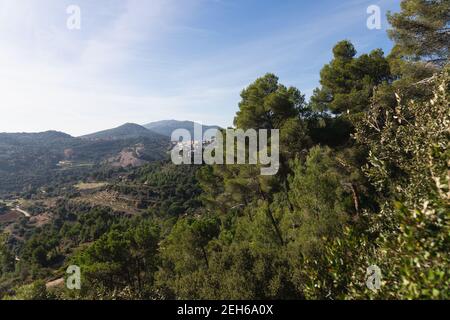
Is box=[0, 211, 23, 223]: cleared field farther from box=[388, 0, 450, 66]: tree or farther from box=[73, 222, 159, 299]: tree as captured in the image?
box=[388, 0, 450, 66]: tree

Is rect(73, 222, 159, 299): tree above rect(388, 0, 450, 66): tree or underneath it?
underneath

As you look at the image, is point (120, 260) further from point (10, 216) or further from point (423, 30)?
point (10, 216)

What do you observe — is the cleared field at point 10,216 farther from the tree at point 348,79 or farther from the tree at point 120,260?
the tree at point 348,79

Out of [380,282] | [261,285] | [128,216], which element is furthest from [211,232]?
[128,216]

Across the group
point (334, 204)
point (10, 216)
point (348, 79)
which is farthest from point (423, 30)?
point (10, 216)

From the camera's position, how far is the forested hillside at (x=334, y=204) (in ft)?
22.0

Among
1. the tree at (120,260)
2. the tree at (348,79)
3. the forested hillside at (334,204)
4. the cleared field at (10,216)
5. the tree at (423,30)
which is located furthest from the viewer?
the cleared field at (10,216)

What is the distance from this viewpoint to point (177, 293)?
16844mm

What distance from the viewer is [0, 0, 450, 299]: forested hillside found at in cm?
670

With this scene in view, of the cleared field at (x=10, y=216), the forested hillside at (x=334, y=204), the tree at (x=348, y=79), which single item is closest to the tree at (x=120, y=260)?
the forested hillside at (x=334, y=204)

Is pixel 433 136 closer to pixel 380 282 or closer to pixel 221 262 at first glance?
pixel 380 282

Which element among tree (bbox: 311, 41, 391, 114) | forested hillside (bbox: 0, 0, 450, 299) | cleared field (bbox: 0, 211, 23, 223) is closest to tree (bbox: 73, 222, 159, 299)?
forested hillside (bbox: 0, 0, 450, 299)

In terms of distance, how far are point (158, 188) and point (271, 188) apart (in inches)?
3879

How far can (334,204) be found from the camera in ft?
54.8
